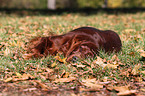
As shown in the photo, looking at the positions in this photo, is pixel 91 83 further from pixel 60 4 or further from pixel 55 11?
pixel 60 4

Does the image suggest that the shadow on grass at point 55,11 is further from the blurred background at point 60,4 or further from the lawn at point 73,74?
the lawn at point 73,74

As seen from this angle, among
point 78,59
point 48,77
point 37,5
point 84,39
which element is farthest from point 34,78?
point 37,5

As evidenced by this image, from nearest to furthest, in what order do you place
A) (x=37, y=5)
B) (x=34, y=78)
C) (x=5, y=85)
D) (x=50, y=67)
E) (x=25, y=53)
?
(x=5, y=85)
(x=34, y=78)
(x=50, y=67)
(x=25, y=53)
(x=37, y=5)

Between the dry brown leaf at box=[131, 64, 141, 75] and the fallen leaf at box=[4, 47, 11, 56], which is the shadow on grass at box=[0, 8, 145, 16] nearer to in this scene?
the fallen leaf at box=[4, 47, 11, 56]

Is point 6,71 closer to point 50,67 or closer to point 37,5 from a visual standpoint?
point 50,67

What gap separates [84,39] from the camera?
3904 mm

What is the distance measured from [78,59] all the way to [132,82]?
973 millimetres

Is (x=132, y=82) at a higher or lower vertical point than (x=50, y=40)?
lower

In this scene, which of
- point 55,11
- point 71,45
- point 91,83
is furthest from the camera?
point 55,11

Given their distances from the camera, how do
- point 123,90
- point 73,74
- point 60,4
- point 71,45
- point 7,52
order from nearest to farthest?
point 123,90
point 73,74
point 71,45
point 7,52
point 60,4

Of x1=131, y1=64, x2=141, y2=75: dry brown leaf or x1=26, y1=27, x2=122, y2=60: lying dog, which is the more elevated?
x1=26, y1=27, x2=122, y2=60: lying dog

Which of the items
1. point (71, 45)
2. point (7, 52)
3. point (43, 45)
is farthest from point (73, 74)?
point (7, 52)

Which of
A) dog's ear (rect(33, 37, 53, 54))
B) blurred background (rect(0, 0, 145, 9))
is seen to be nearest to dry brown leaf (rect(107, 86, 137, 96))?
dog's ear (rect(33, 37, 53, 54))

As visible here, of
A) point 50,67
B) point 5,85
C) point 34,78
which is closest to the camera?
point 5,85
